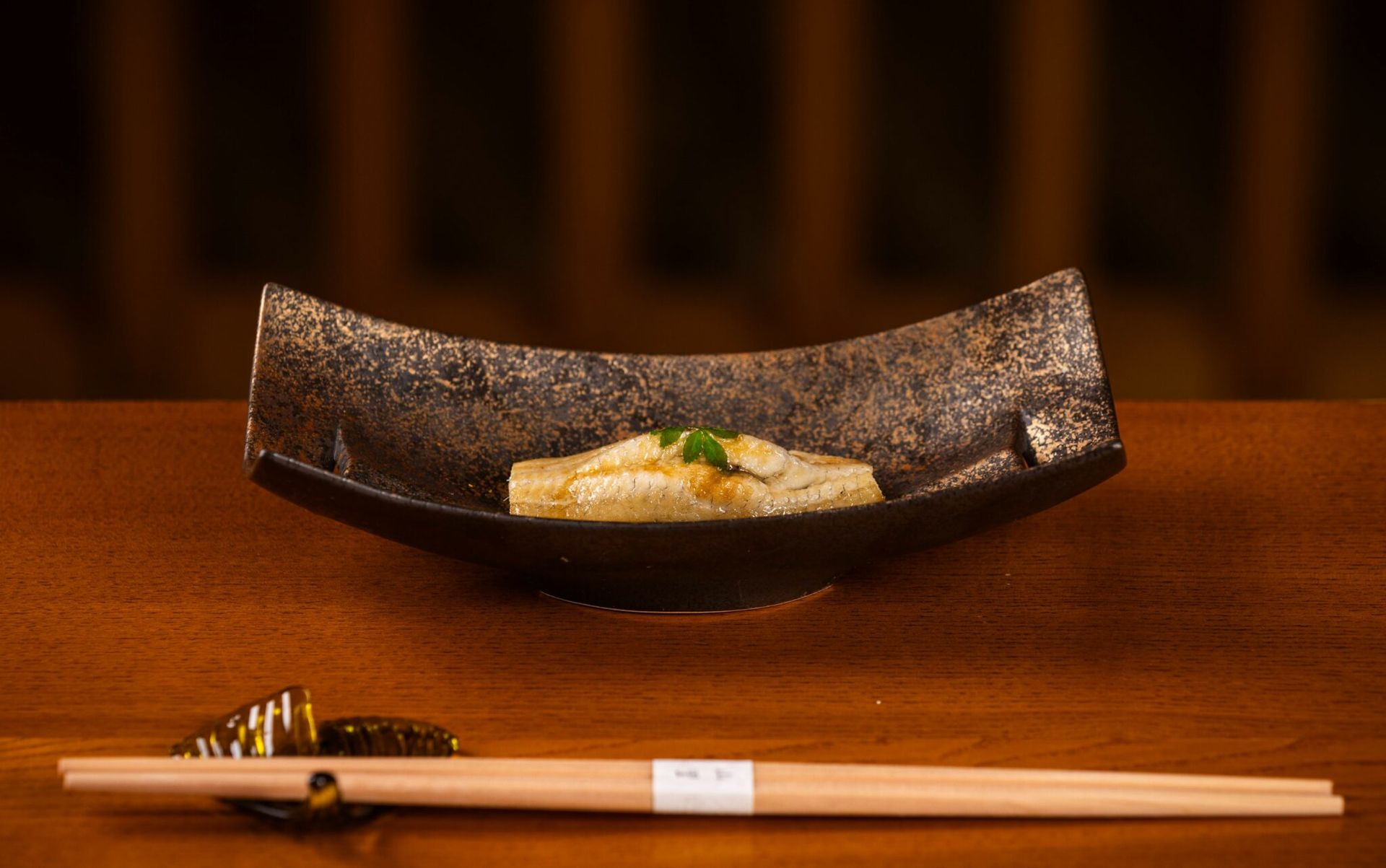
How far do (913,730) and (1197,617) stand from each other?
317 millimetres

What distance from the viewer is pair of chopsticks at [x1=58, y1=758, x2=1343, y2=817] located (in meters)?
0.70

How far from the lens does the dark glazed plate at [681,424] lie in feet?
2.91

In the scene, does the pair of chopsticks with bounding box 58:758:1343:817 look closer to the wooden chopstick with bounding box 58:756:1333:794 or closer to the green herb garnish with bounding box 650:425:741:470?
the wooden chopstick with bounding box 58:756:1333:794

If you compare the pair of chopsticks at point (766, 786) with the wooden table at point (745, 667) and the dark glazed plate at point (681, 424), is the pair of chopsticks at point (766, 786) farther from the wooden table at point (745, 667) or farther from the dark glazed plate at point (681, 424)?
the dark glazed plate at point (681, 424)

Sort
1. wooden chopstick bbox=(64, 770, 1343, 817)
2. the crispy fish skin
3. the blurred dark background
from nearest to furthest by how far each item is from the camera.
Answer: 1. wooden chopstick bbox=(64, 770, 1343, 817)
2. the crispy fish skin
3. the blurred dark background

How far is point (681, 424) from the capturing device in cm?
138

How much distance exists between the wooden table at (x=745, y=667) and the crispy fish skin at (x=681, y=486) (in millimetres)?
96

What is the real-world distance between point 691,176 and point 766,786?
2.21 m

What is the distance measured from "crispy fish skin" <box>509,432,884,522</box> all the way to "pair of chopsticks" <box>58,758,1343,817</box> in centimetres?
42

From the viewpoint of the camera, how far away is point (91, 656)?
A: 0.93 metres

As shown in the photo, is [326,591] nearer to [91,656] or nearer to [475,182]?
[91,656]

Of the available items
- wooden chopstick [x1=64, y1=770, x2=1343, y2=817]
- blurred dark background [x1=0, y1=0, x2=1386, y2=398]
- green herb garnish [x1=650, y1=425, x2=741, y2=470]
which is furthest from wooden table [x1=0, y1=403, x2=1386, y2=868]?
blurred dark background [x1=0, y1=0, x2=1386, y2=398]

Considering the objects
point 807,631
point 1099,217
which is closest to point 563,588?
point 807,631

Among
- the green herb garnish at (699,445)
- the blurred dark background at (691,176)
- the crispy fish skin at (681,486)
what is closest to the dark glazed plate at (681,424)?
the crispy fish skin at (681,486)
